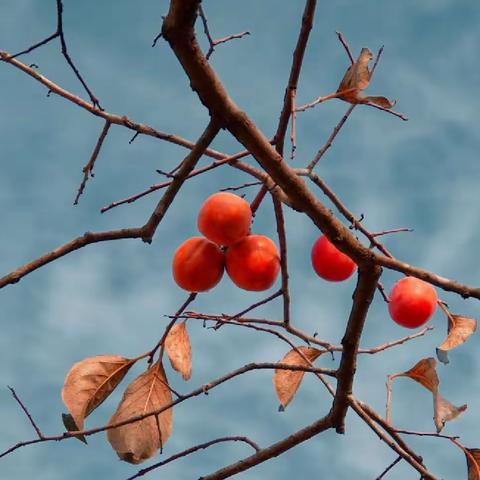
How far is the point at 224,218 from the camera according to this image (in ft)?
5.48

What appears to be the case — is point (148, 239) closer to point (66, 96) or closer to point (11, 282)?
point (11, 282)

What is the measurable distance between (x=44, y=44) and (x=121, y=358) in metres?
0.75

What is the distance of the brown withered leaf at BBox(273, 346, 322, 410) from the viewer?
6.36ft

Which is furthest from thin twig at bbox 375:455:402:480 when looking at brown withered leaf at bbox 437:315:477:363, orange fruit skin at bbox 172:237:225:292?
orange fruit skin at bbox 172:237:225:292

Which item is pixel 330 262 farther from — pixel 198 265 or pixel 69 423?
pixel 69 423

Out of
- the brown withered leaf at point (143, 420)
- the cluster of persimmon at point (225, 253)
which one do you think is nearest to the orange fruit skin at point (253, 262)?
the cluster of persimmon at point (225, 253)

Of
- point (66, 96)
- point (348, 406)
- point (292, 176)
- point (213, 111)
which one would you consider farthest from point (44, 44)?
point (348, 406)

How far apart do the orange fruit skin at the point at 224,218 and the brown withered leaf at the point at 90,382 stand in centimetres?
43

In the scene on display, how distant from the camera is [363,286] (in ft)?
5.37

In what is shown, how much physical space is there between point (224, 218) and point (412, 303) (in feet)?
1.62

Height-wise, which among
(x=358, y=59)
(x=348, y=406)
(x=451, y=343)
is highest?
(x=358, y=59)

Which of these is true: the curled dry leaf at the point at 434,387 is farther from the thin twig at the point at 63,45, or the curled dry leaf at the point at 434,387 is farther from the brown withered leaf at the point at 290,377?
the thin twig at the point at 63,45

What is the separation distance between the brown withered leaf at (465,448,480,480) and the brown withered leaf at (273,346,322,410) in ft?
1.38

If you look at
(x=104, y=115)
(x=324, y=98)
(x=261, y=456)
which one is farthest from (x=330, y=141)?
(x=261, y=456)
